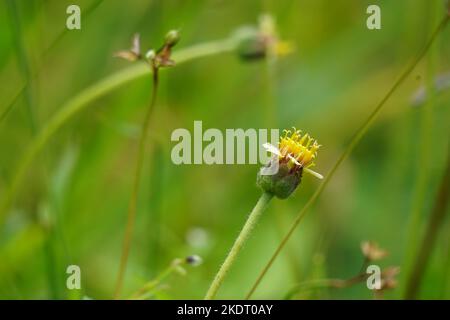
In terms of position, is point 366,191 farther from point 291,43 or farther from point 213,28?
point 213,28

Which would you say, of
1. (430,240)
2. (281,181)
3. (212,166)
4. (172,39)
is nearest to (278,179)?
(281,181)

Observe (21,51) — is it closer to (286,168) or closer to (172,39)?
(172,39)

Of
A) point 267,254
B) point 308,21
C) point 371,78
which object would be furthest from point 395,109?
point 267,254

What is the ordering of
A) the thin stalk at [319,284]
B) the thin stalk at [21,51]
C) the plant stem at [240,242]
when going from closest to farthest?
the plant stem at [240,242] → the thin stalk at [319,284] → the thin stalk at [21,51]

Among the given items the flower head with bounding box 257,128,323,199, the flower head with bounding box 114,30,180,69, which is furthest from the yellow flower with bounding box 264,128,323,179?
the flower head with bounding box 114,30,180,69

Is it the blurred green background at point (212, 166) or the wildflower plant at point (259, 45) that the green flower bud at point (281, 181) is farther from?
the wildflower plant at point (259, 45)

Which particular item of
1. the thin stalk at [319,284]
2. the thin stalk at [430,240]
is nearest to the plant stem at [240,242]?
the thin stalk at [319,284]
